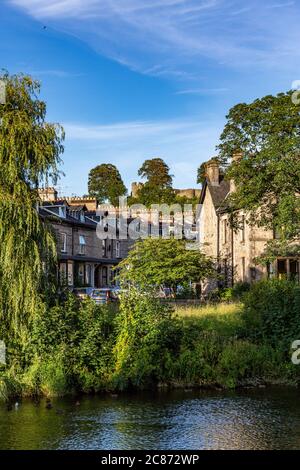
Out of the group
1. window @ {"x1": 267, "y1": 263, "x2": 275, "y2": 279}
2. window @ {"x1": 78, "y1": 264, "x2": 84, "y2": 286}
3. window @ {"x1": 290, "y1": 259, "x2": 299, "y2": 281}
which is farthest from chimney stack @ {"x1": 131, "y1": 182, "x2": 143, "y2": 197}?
window @ {"x1": 290, "y1": 259, "x2": 299, "y2": 281}

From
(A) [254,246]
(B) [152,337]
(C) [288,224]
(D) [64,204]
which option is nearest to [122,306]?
(B) [152,337]

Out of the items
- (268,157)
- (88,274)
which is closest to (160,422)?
(268,157)

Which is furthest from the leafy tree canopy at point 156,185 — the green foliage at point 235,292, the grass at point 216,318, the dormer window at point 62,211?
the grass at point 216,318

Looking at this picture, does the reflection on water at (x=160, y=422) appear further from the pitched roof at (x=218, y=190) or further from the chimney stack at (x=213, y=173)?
the chimney stack at (x=213, y=173)

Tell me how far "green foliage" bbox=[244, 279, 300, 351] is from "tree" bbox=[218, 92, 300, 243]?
5.33 m

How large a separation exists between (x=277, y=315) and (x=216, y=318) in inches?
139

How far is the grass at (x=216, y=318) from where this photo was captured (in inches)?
1001

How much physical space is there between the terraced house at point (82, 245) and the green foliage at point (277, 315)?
28.4m

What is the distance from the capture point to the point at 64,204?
5550cm

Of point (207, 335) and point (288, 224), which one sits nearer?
point (207, 335)

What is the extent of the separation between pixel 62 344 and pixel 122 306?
2.79 meters

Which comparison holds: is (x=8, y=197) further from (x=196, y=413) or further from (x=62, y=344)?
(x=196, y=413)

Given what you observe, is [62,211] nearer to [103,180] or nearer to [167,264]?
[167,264]

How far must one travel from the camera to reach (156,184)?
93062 millimetres
